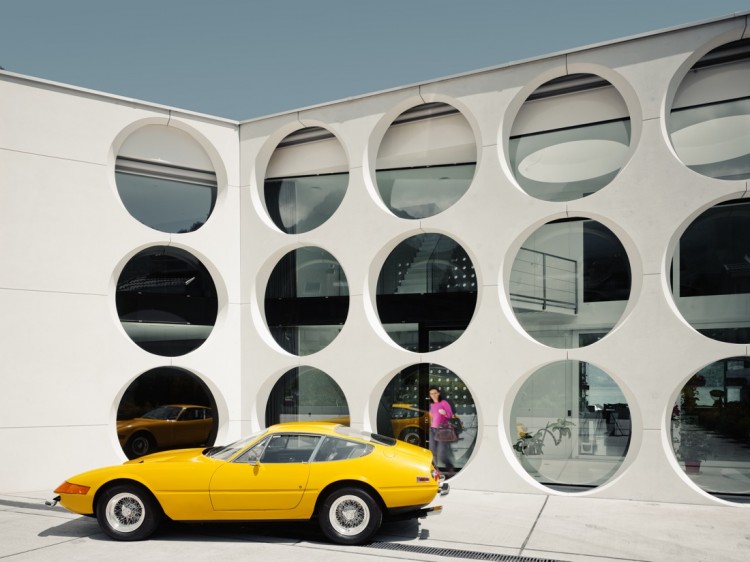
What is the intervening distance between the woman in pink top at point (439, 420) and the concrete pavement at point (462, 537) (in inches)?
82.3

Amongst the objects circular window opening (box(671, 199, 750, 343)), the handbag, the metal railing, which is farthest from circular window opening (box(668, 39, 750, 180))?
the handbag

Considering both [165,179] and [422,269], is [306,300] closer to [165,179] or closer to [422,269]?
[422,269]

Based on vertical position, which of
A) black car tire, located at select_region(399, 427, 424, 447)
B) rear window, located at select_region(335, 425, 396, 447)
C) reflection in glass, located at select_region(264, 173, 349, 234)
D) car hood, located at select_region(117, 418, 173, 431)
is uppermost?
reflection in glass, located at select_region(264, 173, 349, 234)

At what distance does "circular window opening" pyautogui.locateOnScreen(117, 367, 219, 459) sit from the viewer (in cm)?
1197

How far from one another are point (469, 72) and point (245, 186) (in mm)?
4524

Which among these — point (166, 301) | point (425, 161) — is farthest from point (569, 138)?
point (166, 301)

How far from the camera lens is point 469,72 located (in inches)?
441

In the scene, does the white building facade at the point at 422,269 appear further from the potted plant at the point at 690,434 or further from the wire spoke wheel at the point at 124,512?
the wire spoke wheel at the point at 124,512

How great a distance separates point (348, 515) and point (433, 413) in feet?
14.2

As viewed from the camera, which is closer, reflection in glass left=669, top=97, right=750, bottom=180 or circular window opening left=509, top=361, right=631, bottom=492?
reflection in glass left=669, top=97, right=750, bottom=180

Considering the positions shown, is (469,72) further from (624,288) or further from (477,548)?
(477,548)

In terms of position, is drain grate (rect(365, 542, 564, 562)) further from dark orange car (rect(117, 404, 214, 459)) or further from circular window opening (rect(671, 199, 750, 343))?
dark orange car (rect(117, 404, 214, 459))

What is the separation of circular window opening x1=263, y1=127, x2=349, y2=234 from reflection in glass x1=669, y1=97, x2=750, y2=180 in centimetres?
551

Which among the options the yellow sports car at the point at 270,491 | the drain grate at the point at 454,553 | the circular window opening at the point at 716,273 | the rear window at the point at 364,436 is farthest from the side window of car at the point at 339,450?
the circular window opening at the point at 716,273
